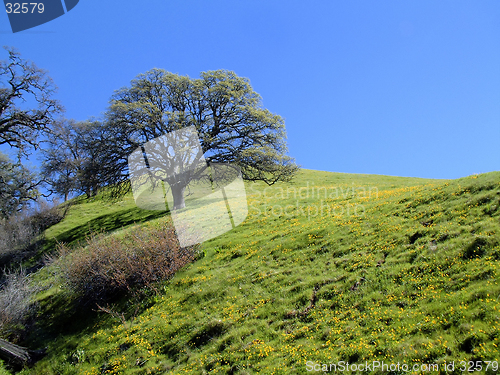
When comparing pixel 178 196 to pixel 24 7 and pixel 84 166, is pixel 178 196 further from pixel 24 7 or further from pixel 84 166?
pixel 24 7

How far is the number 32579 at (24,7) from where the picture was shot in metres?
15.1

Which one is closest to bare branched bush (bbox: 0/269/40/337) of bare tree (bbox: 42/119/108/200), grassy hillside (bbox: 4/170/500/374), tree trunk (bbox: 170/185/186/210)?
grassy hillside (bbox: 4/170/500/374)

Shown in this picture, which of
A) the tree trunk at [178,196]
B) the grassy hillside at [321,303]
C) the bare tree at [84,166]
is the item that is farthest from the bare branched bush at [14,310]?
the tree trunk at [178,196]

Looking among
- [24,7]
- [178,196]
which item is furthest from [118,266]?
[178,196]

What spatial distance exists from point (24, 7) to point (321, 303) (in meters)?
21.6

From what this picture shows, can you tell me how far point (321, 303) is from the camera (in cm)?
985

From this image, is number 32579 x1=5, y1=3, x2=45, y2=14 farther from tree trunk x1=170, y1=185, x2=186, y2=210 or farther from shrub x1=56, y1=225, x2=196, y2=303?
tree trunk x1=170, y1=185, x2=186, y2=210

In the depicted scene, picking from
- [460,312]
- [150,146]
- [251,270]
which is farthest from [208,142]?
[460,312]

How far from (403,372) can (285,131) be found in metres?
25.7

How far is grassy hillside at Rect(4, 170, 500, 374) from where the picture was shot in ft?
23.7

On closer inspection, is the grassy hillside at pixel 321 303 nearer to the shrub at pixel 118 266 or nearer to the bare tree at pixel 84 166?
the shrub at pixel 118 266

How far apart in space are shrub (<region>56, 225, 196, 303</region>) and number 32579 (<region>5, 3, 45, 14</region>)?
1359cm

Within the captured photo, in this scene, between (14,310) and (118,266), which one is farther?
(118,266)

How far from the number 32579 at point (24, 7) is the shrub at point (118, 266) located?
13.6m
